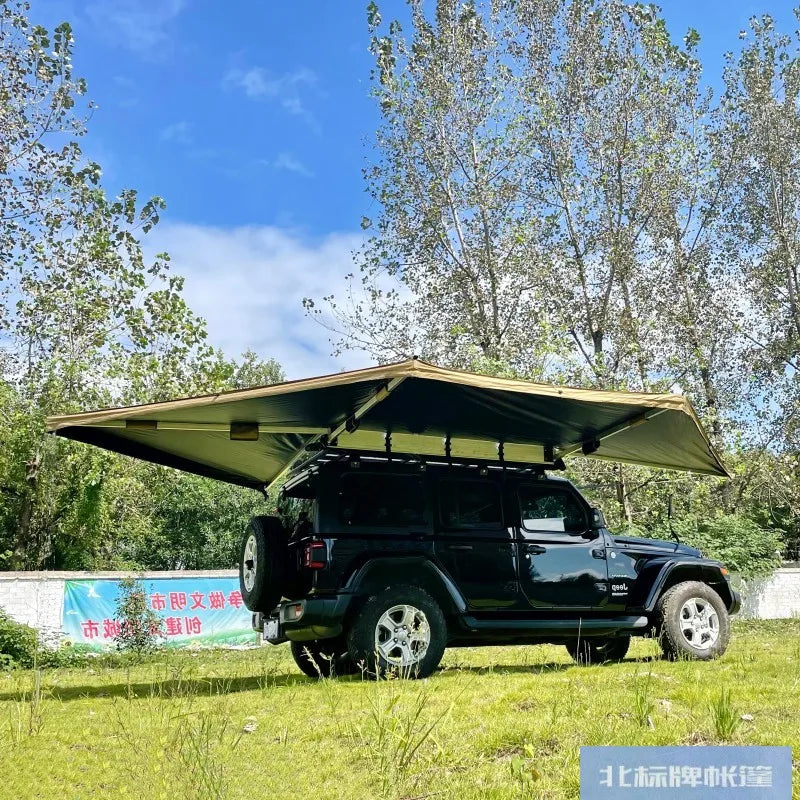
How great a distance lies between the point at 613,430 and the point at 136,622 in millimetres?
12136

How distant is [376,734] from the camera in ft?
15.4

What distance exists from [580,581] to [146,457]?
463cm

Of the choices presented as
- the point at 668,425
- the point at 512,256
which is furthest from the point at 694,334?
the point at 668,425

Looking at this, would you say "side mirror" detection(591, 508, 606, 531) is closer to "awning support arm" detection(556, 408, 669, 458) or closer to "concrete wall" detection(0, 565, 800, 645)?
"awning support arm" detection(556, 408, 669, 458)

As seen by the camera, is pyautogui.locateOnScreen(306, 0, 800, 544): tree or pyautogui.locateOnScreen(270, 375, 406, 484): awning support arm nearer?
pyautogui.locateOnScreen(270, 375, 406, 484): awning support arm

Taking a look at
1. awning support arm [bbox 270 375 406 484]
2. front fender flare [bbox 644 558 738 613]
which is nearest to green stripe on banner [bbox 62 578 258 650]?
awning support arm [bbox 270 375 406 484]

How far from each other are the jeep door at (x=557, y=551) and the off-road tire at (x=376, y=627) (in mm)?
1157

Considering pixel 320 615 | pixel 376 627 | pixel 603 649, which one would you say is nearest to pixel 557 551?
pixel 603 649

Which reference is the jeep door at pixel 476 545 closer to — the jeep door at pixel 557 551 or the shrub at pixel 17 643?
the jeep door at pixel 557 551

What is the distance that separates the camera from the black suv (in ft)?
24.8

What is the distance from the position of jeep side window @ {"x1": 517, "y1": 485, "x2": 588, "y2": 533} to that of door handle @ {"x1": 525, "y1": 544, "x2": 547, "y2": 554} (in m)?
0.17

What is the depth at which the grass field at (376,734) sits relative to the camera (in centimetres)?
405

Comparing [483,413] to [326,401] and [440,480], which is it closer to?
[440,480]

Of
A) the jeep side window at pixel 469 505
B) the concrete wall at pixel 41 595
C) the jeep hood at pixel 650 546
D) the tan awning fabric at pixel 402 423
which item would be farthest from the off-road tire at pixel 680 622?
the concrete wall at pixel 41 595
